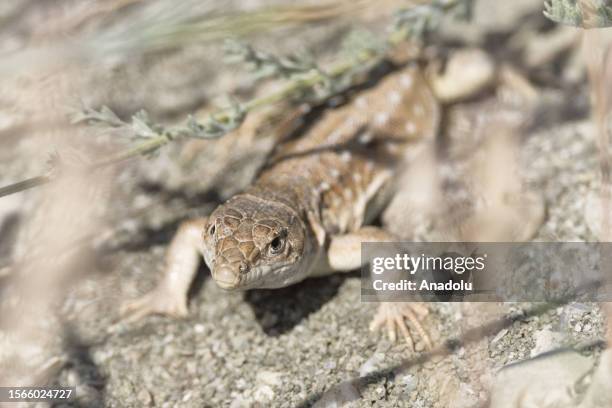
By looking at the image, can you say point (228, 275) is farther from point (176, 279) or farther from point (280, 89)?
point (280, 89)

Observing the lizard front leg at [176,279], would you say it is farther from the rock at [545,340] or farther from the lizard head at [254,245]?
the rock at [545,340]

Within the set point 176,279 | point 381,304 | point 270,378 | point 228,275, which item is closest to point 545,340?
point 381,304

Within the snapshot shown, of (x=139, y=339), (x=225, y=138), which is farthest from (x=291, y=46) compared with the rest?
(x=139, y=339)

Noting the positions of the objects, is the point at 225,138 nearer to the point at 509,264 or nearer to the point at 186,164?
the point at 186,164

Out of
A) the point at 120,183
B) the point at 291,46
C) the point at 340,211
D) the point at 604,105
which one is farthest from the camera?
the point at 291,46

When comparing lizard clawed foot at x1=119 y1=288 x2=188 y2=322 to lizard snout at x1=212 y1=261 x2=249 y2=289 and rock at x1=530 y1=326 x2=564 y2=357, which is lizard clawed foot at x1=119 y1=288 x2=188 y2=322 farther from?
rock at x1=530 y1=326 x2=564 y2=357

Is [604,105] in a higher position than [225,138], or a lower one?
higher

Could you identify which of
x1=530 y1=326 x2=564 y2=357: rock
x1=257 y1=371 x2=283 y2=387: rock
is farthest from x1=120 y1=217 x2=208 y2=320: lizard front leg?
x1=530 y1=326 x2=564 y2=357: rock
